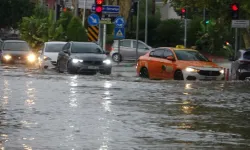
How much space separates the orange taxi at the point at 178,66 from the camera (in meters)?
30.8

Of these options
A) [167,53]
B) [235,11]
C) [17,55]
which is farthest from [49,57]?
[167,53]

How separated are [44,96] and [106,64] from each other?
13.4 metres

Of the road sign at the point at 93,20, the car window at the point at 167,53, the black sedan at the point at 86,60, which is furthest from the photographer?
the road sign at the point at 93,20

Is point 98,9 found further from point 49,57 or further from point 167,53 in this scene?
point 167,53

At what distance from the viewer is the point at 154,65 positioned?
32562 millimetres

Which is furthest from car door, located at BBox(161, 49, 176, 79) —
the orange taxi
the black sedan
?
the black sedan

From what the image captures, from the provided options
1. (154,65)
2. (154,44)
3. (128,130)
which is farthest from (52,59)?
(154,44)

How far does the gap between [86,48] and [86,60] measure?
1.74 meters

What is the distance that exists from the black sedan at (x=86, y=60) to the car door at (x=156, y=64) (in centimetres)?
237

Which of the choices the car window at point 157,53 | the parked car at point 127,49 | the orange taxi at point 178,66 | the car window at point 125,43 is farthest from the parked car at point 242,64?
the car window at point 125,43

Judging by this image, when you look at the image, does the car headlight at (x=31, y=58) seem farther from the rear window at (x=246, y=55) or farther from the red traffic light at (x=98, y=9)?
the rear window at (x=246, y=55)

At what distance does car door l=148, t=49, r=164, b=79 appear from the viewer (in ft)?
106

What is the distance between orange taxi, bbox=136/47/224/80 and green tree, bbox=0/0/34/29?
6307cm

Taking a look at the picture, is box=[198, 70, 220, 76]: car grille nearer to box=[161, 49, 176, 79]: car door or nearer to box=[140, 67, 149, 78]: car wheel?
box=[161, 49, 176, 79]: car door
